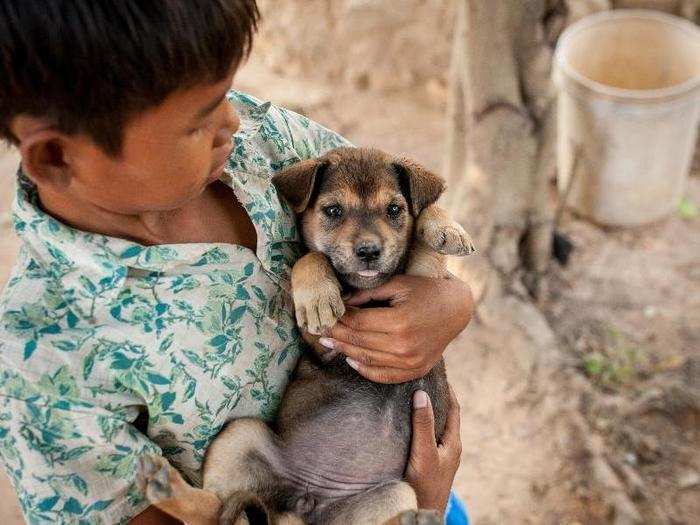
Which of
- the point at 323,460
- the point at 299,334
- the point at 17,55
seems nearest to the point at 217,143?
the point at 17,55

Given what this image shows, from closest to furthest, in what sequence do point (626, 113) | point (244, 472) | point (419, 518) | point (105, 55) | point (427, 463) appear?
point (105, 55), point (419, 518), point (244, 472), point (427, 463), point (626, 113)

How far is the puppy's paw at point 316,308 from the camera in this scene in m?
2.29

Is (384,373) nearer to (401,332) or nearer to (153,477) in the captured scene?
(401,332)

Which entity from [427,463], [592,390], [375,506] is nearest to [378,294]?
[427,463]

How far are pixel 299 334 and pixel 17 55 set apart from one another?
4.09ft

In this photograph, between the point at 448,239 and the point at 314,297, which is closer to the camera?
the point at 314,297

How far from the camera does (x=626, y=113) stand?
5.32 m

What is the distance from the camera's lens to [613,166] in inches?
224

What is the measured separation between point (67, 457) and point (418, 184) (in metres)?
1.45

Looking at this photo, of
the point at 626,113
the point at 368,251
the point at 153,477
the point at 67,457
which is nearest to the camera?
the point at 67,457

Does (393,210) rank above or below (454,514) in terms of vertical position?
above

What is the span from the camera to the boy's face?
1.70 metres

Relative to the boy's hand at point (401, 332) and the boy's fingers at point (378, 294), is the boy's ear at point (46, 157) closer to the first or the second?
the boy's hand at point (401, 332)

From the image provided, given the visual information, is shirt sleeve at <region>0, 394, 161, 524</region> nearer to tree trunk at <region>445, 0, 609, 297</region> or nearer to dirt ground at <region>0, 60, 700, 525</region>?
dirt ground at <region>0, 60, 700, 525</region>
